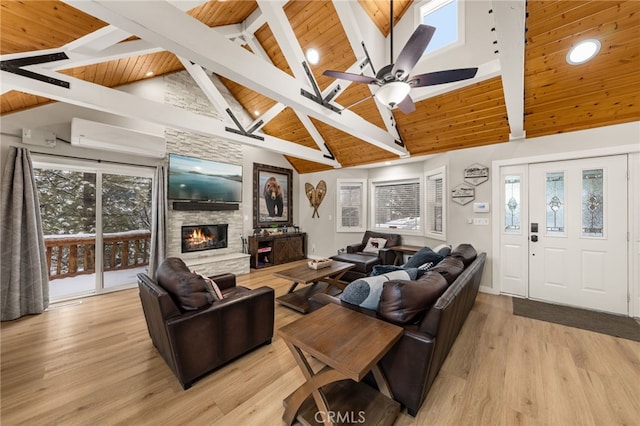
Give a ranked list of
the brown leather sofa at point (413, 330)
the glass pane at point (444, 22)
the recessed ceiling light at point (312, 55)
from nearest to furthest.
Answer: the brown leather sofa at point (413, 330)
the glass pane at point (444, 22)
the recessed ceiling light at point (312, 55)

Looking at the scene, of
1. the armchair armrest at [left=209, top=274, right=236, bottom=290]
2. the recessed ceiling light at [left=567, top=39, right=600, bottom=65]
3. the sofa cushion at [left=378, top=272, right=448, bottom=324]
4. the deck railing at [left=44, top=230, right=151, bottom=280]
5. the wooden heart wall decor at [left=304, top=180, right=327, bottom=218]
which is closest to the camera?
the sofa cushion at [left=378, top=272, right=448, bottom=324]

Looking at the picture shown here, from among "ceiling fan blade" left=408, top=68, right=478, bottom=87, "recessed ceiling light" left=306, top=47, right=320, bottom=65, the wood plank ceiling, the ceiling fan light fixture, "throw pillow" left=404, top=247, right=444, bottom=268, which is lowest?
"throw pillow" left=404, top=247, right=444, bottom=268

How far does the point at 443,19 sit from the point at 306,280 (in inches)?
177

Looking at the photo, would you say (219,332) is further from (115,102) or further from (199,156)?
(199,156)

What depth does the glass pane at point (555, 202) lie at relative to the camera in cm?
361

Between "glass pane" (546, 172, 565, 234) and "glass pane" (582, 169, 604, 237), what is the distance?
225mm

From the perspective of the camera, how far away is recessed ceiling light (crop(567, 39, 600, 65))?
2.67m

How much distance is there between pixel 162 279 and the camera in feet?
7.19

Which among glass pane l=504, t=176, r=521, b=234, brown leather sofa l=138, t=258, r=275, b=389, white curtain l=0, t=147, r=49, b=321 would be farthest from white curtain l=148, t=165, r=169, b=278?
glass pane l=504, t=176, r=521, b=234

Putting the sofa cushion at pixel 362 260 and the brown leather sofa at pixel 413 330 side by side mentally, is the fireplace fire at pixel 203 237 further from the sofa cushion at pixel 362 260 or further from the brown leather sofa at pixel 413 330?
the brown leather sofa at pixel 413 330

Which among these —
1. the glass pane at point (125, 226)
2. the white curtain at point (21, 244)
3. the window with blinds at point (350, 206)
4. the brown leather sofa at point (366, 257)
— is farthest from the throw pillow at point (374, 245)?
the white curtain at point (21, 244)

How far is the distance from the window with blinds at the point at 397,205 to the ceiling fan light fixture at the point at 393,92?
356cm

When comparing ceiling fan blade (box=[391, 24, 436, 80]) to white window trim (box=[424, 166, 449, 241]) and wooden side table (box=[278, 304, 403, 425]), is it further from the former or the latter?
white window trim (box=[424, 166, 449, 241])

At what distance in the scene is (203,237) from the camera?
5.21 meters
